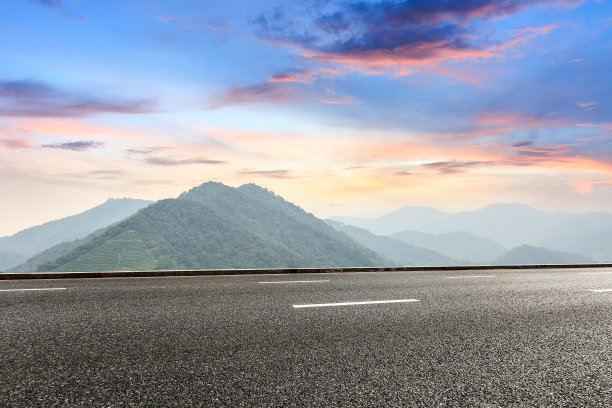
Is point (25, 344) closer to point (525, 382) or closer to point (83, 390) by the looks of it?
point (83, 390)

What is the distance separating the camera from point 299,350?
392 centimetres

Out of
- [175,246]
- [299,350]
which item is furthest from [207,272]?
[175,246]

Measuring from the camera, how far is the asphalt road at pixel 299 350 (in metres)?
2.92

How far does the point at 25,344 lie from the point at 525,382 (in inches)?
173

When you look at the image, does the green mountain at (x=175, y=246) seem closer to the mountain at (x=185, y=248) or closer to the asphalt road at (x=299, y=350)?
the mountain at (x=185, y=248)

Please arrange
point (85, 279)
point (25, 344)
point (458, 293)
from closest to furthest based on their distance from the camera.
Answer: point (25, 344) < point (458, 293) < point (85, 279)

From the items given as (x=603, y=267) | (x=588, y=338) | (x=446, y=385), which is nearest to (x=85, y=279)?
(x=446, y=385)

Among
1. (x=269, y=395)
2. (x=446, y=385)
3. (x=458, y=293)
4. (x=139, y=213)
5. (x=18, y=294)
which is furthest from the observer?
(x=139, y=213)

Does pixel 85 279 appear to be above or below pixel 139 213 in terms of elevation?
A: below

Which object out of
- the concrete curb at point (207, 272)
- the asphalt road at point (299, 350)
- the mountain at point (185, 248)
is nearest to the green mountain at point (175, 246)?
the mountain at point (185, 248)

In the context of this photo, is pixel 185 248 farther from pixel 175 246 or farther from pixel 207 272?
pixel 207 272

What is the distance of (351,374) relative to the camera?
10.8 feet

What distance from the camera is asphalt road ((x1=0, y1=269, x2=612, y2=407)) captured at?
2916 millimetres

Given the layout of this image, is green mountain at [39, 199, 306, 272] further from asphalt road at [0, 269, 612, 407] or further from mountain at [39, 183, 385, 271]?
asphalt road at [0, 269, 612, 407]
